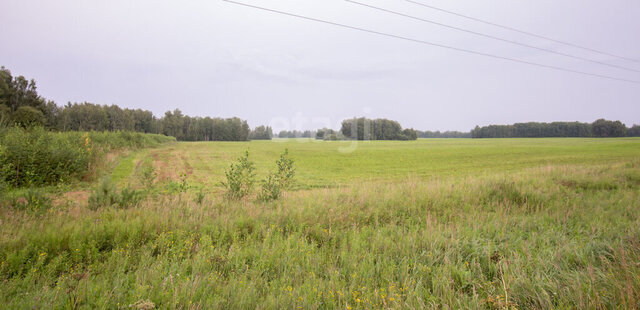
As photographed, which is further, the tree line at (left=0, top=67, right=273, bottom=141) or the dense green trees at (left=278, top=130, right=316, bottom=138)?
the dense green trees at (left=278, top=130, right=316, bottom=138)

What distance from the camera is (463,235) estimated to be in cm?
493

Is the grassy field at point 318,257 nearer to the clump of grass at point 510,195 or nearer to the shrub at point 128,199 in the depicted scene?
the shrub at point 128,199

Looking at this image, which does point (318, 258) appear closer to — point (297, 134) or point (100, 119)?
point (100, 119)

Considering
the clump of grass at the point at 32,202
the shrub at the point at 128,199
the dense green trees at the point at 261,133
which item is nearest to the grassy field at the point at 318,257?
the clump of grass at the point at 32,202

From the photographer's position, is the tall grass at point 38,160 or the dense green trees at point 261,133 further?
the dense green trees at point 261,133

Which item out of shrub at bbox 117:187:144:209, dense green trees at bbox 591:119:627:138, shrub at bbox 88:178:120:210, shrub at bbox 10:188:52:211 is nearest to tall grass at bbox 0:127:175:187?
shrub at bbox 10:188:52:211

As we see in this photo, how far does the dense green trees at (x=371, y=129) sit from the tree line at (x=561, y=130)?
2067 inches

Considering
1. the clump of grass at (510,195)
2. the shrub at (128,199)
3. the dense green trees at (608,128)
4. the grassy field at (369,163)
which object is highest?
the dense green trees at (608,128)

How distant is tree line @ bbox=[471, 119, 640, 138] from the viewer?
103938 millimetres

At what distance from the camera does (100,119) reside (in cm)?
7212

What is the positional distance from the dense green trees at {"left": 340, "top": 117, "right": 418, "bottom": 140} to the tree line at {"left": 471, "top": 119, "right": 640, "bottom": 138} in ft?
172

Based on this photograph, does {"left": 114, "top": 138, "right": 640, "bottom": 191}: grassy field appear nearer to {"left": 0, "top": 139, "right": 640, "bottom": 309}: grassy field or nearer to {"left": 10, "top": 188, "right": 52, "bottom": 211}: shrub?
{"left": 10, "top": 188, "right": 52, "bottom": 211}: shrub

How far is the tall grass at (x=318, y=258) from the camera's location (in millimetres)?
2840

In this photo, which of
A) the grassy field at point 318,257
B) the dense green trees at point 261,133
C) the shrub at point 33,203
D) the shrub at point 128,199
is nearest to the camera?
the grassy field at point 318,257
